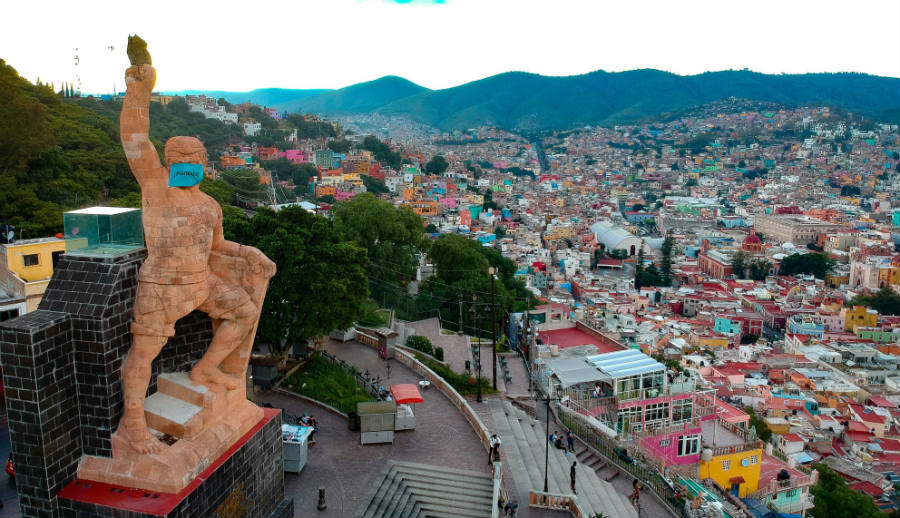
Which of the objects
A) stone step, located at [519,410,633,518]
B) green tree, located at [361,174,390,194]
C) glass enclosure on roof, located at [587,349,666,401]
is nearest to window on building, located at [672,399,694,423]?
glass enclosure on roof, located at [587,349,666,401]

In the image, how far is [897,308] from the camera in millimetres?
63906

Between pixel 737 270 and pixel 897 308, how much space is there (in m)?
16.3

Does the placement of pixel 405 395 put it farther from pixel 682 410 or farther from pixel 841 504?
pixel 841 504

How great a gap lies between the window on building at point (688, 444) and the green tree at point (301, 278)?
37.2ft

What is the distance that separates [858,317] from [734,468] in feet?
139

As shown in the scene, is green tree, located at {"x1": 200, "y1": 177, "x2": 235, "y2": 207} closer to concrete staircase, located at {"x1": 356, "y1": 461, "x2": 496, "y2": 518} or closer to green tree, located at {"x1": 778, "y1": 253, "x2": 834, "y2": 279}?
concrete staircase, located at {"x1": 356, "y1": 461, "x2": 496, "y2": 518}

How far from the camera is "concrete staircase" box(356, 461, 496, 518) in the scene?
11.3 m

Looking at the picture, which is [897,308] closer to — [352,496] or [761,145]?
[352,496]

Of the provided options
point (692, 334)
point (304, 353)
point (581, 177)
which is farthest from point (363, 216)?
point (581, 177)

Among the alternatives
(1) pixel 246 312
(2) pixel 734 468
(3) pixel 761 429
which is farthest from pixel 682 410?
(1) pixel 246 312

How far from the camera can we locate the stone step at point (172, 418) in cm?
877

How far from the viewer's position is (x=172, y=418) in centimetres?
880

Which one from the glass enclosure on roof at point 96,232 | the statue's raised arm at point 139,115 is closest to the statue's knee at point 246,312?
the glass enclosure on roof at point 96,232

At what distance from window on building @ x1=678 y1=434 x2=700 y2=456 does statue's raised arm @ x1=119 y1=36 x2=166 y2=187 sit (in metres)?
18.1
